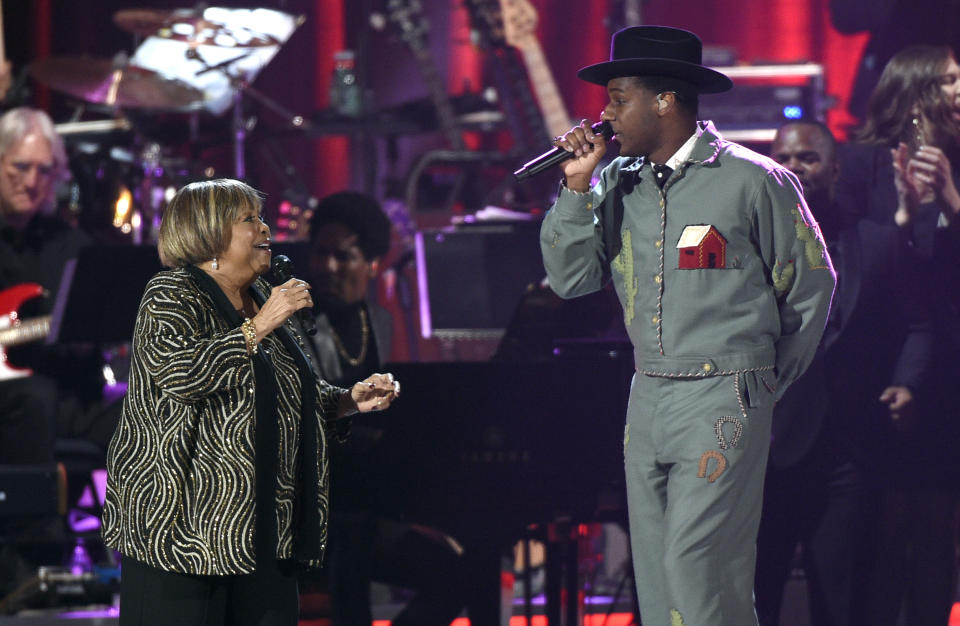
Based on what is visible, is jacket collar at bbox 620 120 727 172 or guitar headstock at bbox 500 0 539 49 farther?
guitar headstock at bbox 500 0 539 49

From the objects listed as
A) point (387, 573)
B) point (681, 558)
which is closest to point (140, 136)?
point (387, 573)

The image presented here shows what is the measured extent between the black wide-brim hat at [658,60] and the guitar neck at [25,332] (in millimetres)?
3595

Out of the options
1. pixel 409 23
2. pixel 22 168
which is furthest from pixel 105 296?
pixel 409 23

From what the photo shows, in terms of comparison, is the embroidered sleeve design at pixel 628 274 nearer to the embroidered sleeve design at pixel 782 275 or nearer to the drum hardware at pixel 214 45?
the embroidered sleeve design at pixel 782 275

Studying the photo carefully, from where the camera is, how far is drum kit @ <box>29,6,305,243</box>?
24.1 ft

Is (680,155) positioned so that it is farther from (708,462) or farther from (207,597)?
(207,597)

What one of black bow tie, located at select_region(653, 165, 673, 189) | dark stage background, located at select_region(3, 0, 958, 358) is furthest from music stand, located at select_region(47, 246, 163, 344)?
black bow tie, located at select_region(653, 165, 673, 189)

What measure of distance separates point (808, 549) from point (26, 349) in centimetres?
379

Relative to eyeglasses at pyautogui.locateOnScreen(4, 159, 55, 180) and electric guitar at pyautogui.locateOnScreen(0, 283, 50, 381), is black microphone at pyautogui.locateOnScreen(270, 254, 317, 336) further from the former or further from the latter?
eyeglasses at pyautogui.locateOnScreen(4, 159, 55, 180)

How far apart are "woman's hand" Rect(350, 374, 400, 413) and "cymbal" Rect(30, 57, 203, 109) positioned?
15.5 feet

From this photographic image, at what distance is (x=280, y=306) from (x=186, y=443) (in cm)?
39

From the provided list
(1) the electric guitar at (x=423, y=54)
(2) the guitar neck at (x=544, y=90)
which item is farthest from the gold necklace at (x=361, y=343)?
(1) the electric guitar at (x=423, y=54)

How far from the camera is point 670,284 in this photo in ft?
10.8

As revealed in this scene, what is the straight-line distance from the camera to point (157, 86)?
24.2 ft
